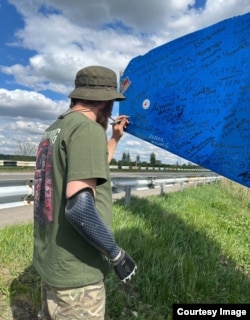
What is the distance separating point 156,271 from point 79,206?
2456 mm

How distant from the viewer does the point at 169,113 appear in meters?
3.47

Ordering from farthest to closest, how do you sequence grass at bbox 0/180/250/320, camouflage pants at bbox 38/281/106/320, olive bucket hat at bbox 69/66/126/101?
grass at bbox 0/180/250/320, olive bucket hat at bbox 69/66/126/101, camouflage pants at bbox 38/281/106/320

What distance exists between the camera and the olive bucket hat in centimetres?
214

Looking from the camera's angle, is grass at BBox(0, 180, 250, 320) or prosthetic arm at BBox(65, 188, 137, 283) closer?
prosthetic arm at BBox(65, 188, 137, 283)

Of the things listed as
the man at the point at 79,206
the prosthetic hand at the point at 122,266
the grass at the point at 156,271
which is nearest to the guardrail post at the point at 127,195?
the grass at the point at 156,271

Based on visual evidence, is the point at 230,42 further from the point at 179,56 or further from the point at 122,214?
the point at 122,214

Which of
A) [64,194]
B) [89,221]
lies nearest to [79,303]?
[89,221]

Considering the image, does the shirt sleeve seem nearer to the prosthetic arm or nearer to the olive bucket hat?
the prosthetic arm

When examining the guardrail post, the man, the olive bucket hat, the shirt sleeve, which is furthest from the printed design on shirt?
the guardrail post

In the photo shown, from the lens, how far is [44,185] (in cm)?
214

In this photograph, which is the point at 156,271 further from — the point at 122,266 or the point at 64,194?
the point at 64,194

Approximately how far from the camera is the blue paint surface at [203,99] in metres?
2.96

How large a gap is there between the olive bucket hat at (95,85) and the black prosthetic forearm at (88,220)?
1.88 feet

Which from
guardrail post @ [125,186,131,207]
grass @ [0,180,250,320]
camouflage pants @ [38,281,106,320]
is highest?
camouflage pants @ [38,281,106,320]
